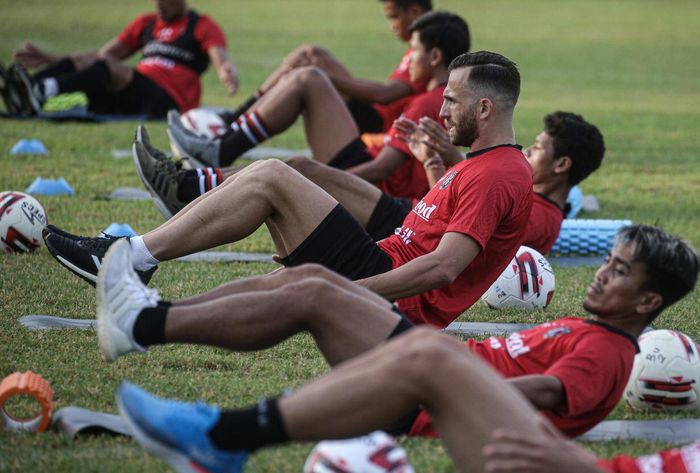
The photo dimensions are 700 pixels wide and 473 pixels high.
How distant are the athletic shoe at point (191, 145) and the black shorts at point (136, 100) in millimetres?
4510

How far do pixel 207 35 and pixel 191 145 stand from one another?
463 cm

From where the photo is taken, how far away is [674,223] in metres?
9.62

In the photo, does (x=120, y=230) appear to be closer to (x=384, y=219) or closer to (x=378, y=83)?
(x=384, y=219)

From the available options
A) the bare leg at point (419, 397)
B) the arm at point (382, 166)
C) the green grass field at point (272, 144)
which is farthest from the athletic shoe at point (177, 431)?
the arm at point (382, 166)

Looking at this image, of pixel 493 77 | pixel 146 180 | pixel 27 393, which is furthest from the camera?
pixel 146 180

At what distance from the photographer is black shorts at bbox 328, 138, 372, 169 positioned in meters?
8.82

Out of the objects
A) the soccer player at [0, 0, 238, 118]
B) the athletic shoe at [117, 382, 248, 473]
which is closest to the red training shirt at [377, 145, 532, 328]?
the athletic shoe at [117, 382, 248, 473]

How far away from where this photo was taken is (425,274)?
205 inches

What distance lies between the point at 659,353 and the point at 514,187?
43.8 inches

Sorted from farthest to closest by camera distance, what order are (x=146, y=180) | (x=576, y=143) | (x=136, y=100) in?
(x=136, y=100)
(x=576, y=143)
(x=146, y=180)

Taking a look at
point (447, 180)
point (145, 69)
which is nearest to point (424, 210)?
point (447, 180)

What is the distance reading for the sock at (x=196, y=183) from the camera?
7066 millimetres

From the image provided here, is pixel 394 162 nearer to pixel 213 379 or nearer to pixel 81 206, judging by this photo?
pixel 81 206

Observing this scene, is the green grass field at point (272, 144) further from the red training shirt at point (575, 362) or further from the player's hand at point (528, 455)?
the player's hand at point (528, 455)
